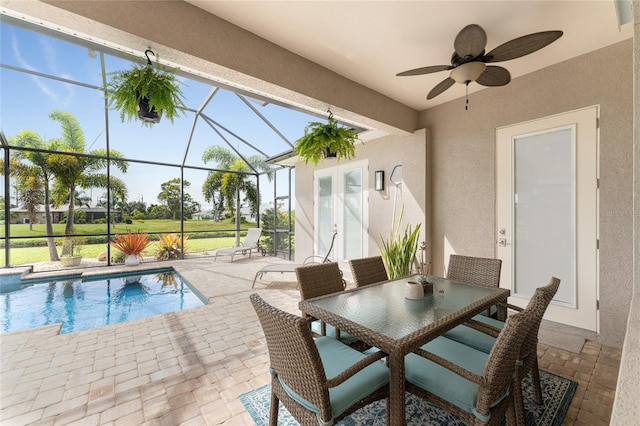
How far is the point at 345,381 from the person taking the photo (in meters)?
1.35

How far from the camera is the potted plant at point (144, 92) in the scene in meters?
2.03

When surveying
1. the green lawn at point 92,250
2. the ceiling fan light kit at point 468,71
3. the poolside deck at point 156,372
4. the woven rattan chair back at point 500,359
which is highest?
the ceiling fan light kit at point 468,71

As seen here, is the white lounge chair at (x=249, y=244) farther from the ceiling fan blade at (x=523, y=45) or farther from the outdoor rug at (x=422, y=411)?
the ceiling fan blade at (x=523, y=45)

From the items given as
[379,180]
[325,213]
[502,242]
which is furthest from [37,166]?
[502,242]

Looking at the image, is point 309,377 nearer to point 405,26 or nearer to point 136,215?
point 405,26

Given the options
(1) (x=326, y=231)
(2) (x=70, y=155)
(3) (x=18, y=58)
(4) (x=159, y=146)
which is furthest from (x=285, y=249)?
(3) (x=18, y=58)

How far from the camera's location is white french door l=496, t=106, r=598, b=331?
2.87 m

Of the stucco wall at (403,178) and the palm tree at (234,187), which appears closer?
the stucco wall at (403,178)

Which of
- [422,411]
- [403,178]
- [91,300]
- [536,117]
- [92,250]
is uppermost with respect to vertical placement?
Answer: [536,117]

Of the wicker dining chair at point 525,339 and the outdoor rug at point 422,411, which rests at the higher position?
the wicker dining chair at point 525,339

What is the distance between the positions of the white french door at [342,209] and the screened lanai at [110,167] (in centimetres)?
134

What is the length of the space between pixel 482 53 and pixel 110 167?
343 inches

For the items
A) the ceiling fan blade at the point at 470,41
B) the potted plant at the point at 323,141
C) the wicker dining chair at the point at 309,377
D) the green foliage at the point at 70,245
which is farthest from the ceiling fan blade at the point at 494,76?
the green foliage at the point at 70,245

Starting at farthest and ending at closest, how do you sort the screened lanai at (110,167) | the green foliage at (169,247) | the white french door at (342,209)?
the green foliage at (169,247) → the screened lanai at (110,167) → the white french door at (342,209)
